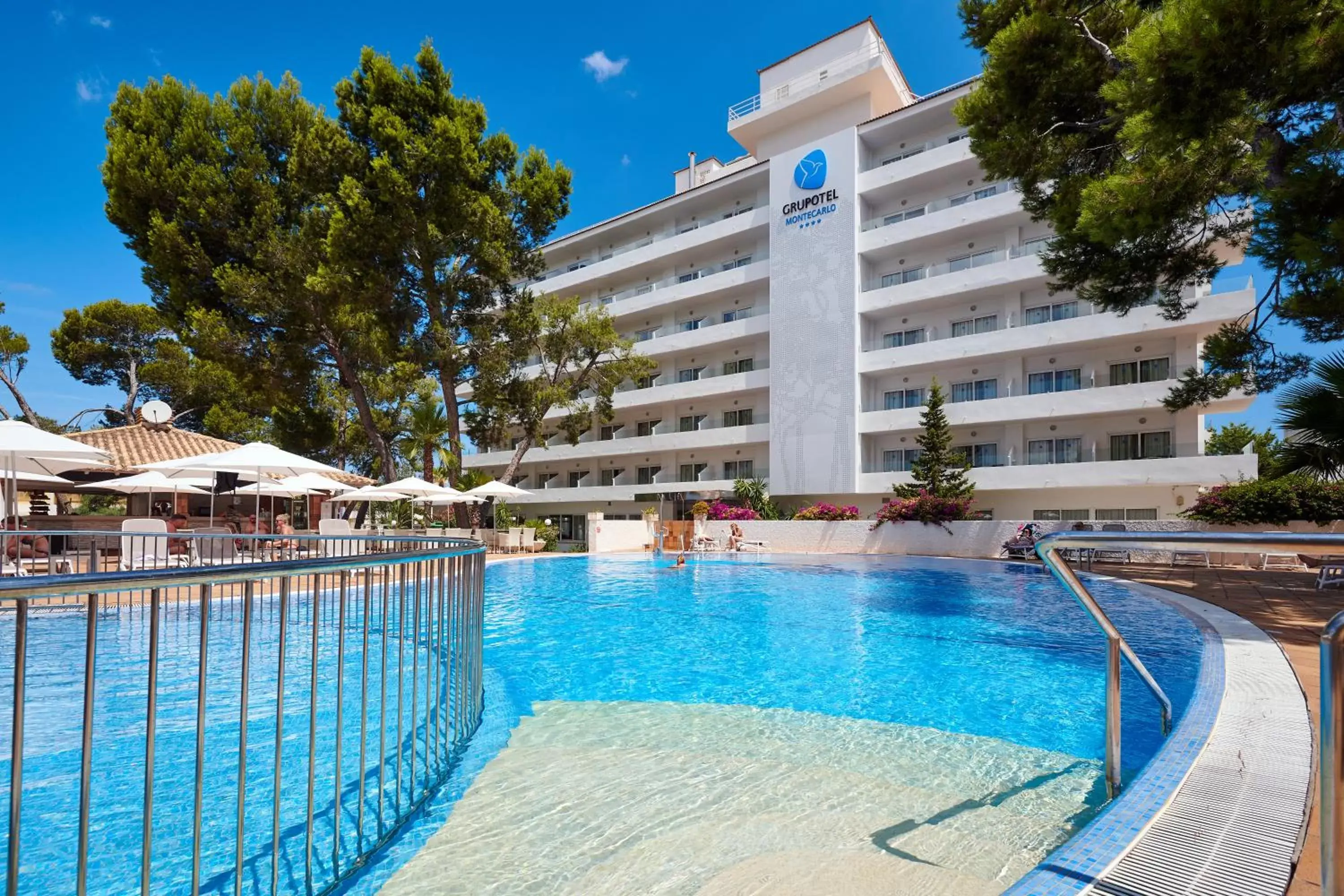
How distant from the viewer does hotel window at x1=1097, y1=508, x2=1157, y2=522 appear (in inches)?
1017

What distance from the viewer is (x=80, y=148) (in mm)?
24531

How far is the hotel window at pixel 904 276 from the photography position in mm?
31062

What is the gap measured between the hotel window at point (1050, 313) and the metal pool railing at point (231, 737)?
29055mm

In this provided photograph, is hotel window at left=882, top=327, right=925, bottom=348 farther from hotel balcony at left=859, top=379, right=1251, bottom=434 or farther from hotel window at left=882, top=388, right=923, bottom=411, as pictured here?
hotel balcony at left=859, top=379, right=1251, bottom=434

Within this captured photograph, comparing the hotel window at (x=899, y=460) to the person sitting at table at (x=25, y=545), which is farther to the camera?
the hotel window at (x=899, y=460)

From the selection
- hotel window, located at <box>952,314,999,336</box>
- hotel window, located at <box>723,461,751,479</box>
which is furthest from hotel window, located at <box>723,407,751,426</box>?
hotel window, located at <box>952,314,999,336</box>

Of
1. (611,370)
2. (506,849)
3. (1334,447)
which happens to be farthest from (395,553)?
(611,370)

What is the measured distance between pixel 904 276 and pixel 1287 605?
24.7m

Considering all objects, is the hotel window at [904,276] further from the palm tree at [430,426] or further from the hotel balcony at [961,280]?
the palm tree at [430,426]

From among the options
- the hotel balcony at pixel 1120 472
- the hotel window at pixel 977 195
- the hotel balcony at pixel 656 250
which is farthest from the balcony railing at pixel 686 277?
the hotel balcony at pixel 1120 472

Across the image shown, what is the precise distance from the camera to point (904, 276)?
3181 cm

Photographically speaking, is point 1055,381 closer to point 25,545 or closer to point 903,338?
point 903,338

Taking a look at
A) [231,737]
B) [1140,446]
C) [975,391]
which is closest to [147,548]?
[231,737]

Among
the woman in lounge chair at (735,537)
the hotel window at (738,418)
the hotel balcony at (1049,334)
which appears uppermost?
the hotel balcony at (1049,334)
